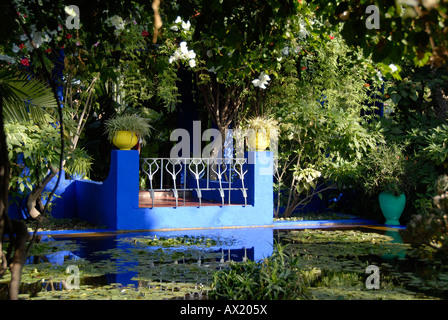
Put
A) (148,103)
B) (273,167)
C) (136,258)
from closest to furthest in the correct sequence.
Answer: (136,258) → (273,167) → (148,103)

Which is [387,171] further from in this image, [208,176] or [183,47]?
[183,47]

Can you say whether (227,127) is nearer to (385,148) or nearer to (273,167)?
(273,167)

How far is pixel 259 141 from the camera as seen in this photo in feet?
33.3

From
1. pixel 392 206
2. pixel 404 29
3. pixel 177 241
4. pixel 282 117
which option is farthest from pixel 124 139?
pixel 404 29

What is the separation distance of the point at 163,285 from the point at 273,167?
590 centimetres

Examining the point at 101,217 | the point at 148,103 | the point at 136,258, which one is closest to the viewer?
the point at 136,258

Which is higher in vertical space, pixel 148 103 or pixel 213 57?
pixel 148 103

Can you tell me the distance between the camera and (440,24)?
2.74 meters

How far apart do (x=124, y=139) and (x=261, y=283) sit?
550cm

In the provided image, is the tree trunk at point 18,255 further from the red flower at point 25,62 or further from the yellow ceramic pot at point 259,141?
the yellow ceramic pot at point 259,141

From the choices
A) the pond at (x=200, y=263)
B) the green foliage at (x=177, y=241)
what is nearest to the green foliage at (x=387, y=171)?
the pond at (x=200, y=263)

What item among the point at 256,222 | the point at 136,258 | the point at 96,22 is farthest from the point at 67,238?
the point at 96,22
